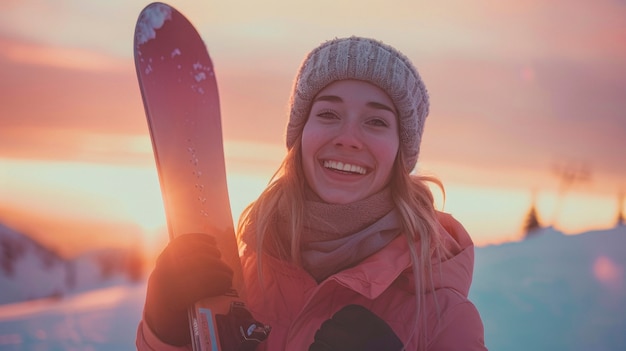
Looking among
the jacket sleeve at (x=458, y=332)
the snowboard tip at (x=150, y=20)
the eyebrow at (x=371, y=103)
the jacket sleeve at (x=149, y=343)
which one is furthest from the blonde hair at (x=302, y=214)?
the snowboard tip at (x=150, y=20)

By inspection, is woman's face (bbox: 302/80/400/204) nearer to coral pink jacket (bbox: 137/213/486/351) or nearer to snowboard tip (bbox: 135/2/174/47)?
coral pink jacket (bbox: 137/213/486/351)

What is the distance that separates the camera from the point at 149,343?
2.49m

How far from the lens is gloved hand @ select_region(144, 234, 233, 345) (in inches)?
96.4

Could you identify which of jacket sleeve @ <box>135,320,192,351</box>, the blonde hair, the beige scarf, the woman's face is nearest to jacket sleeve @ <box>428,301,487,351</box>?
the blonde hair

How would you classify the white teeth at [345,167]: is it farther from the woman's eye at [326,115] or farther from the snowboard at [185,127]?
the snowboard at [185,127]

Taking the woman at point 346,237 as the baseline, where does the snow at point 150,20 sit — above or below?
above

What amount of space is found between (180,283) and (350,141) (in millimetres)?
820

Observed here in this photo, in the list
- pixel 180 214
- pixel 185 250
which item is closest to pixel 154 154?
pixel 180 214

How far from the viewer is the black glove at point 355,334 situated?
2.21 metres

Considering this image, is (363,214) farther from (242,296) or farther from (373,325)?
(242,296)

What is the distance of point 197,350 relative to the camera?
2.55 metres

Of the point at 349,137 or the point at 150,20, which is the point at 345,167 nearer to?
the point at 349,137

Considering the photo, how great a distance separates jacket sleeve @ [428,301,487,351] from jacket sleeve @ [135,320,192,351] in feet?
3.17

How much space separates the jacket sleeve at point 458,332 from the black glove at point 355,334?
133mm
